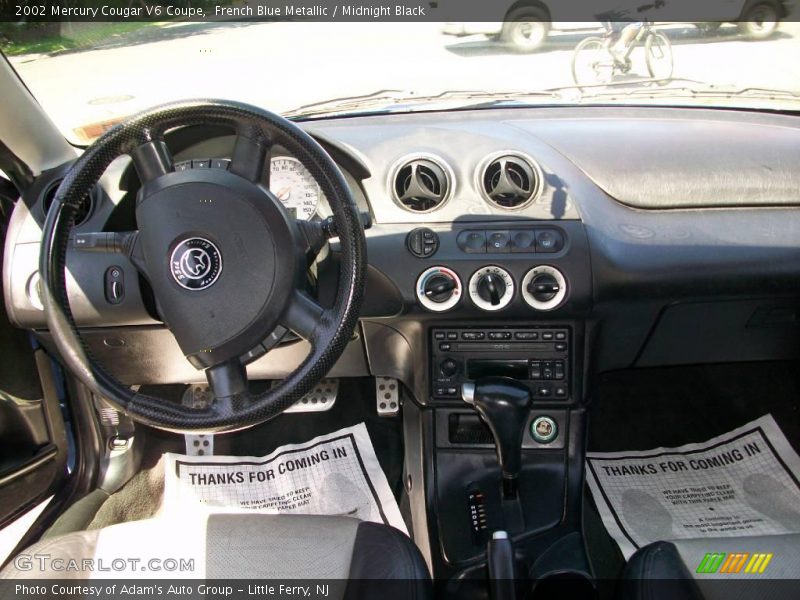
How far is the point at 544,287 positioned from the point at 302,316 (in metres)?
0.56

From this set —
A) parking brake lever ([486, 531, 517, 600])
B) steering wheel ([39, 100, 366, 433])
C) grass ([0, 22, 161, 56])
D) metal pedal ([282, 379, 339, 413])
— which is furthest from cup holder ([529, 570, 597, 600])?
grass ([0, 22, 161, 56])

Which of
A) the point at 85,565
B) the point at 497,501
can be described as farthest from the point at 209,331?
the point at 497,501

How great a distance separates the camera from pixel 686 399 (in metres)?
2.15

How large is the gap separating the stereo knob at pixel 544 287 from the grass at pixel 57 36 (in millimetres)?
1084

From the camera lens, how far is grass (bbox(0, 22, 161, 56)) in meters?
1.43

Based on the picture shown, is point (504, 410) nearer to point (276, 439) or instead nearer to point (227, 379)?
point (227, 379)

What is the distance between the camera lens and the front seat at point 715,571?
1145mm

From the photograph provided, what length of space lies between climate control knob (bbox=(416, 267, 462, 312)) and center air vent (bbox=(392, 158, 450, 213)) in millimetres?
142

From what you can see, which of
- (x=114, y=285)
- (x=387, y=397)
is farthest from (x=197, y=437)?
(x=114, y=285)

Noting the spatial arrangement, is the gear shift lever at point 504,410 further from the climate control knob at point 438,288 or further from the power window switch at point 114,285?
the power window switch at point 114,285

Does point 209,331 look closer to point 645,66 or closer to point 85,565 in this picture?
point 85,565

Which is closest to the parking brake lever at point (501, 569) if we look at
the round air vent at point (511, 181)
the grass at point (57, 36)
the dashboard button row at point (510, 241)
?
the dashboard button row at point (510, 241)

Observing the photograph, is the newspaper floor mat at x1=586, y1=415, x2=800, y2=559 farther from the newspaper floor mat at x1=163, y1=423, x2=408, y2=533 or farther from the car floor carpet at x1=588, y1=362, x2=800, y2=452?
the newspaper floor mat at x1=163, y1=423, x2=408, y2=533

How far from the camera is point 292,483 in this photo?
176 centimetres
